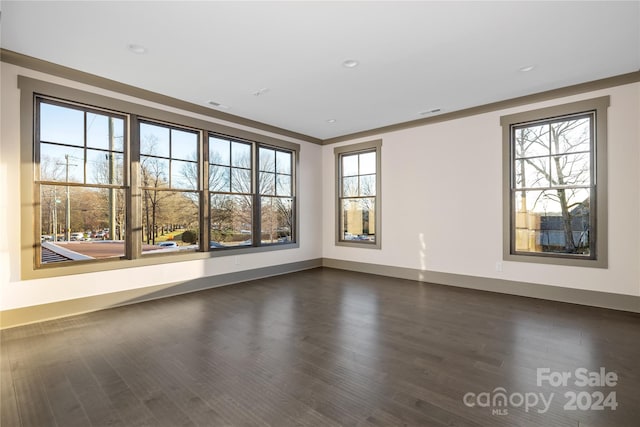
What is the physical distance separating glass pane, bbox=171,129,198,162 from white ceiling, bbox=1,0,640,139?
57 cm

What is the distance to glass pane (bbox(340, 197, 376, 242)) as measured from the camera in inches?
249

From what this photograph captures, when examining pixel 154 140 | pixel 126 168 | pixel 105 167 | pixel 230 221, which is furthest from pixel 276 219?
pixel 105 167

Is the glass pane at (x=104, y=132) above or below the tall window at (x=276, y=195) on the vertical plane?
above

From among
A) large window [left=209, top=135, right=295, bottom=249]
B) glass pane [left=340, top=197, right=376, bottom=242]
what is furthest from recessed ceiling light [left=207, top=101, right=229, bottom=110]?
glass pane [left=340, top=197, right=376, bottom=242]

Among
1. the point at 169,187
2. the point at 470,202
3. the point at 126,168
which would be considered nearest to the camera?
the point at 126,168

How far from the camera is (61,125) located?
366cm

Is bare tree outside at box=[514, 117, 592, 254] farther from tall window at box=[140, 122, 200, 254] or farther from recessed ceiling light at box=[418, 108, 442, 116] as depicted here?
tall window at box=[140, 122, 200, 254]

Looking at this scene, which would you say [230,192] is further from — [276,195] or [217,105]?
[217,105]

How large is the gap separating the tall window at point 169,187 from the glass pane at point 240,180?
0.67 metres

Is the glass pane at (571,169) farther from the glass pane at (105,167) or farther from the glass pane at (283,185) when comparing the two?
the glass pane at (105,167)

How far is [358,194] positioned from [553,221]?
3385 millimetres

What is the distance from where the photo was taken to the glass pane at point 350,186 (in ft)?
21.7

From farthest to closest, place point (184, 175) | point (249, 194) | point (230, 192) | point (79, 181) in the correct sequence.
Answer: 1. point (249, 194)
2. point (230, 192)
3. point (184, 175)
4. point (79, 181)

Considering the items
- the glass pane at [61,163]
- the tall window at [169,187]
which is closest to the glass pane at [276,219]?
the tall window at [169,187]
